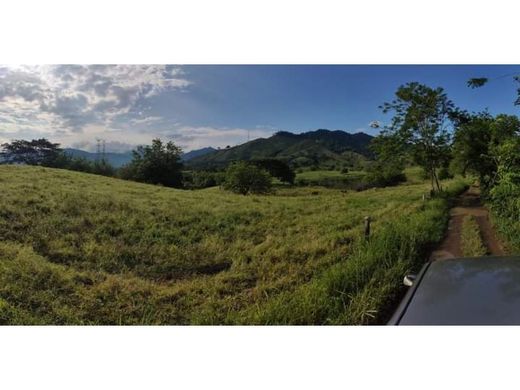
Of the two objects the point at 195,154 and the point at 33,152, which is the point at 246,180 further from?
the point at 33,152

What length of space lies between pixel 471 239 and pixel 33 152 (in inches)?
195

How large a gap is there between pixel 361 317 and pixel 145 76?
9.55ft

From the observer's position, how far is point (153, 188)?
3.24 meters

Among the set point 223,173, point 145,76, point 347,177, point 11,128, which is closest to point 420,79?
point 347,177

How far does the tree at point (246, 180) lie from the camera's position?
11.2ft

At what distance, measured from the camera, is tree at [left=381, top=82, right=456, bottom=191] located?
3.53 metres

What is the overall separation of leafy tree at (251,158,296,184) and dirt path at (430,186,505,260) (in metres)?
1.88

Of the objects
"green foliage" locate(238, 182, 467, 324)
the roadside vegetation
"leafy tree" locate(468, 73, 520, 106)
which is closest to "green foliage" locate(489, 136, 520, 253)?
the roadside vegetation

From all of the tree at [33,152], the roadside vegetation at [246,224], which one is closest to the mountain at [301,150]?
the roadside vegetation at [246,224]

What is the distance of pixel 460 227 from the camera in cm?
423

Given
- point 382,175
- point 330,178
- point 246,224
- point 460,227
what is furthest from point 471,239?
point 246,224

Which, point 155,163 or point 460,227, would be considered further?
point 460,227

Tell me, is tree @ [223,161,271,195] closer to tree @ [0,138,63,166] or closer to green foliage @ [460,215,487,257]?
tree @ [0,138,63,166]

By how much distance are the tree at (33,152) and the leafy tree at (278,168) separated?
194 centimetres
